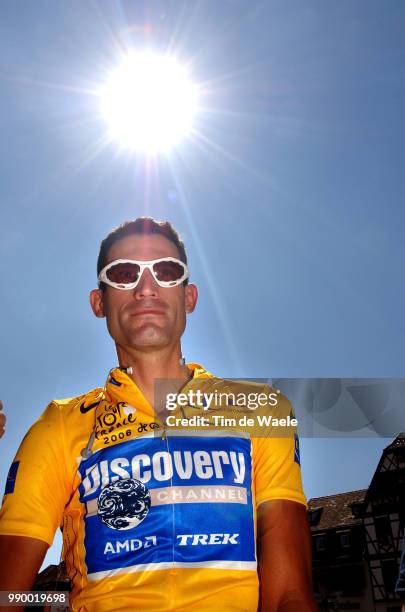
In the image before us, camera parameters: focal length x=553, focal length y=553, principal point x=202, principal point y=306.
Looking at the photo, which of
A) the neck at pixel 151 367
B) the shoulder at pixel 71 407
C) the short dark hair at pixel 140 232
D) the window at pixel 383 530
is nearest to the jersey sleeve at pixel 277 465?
the neck at pixel 151 367

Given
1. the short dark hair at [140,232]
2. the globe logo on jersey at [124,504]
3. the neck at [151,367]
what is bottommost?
the globe logo on jersey at [124,504]

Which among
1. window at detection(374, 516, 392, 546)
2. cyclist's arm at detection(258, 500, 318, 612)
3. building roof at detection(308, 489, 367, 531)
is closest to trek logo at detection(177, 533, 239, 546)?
cyclist's arm at detection(258, 500, 318, 612)

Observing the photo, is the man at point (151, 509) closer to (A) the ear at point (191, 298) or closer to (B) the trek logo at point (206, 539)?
(B) the trek logo at point (206, 539)

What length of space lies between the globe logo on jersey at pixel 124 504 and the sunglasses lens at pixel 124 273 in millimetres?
1426

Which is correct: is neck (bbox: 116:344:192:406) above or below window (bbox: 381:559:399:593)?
below

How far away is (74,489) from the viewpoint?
10.8 feet

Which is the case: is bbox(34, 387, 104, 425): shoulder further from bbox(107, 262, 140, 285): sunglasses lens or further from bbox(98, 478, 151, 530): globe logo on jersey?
bbox(107, 262, 140, 285): sunglasses lens

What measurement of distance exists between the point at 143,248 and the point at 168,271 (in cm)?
27

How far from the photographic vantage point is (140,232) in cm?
421

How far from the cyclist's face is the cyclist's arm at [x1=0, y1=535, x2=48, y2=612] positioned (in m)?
1.39

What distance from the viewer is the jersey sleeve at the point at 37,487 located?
3.05 meters

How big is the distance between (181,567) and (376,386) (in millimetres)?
5714

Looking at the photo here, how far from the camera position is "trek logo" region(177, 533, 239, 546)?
290cm

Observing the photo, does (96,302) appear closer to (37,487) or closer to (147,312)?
(147,312)
